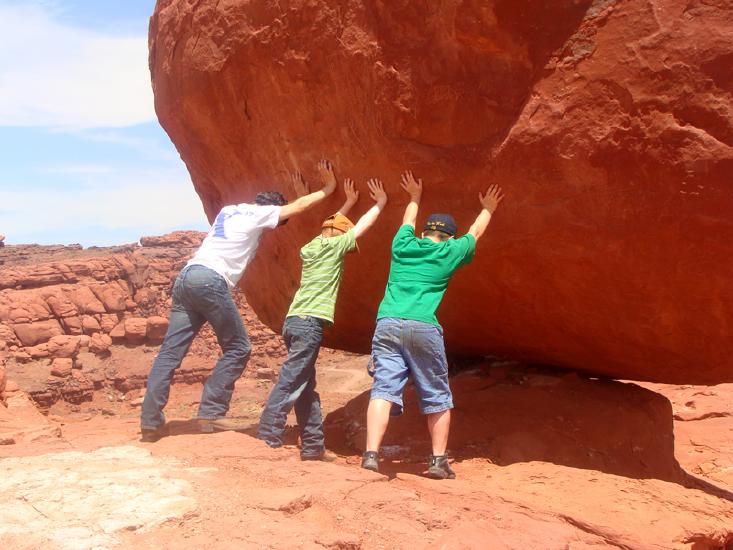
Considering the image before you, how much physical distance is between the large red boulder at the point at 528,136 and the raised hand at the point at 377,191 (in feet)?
0.25

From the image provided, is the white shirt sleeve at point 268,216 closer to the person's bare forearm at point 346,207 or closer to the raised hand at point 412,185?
the person's bare forearm at point 346,207

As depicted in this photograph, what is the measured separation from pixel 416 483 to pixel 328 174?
1.89 m

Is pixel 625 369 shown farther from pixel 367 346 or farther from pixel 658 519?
pixel 367 346

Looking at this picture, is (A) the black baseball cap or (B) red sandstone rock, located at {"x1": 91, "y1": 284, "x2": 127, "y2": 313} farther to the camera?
(B) red sandstone rock, located at {"x1": 91, "y1": 284, "x2": 127, "y2": 313}

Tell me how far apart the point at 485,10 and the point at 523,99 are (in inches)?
17.6

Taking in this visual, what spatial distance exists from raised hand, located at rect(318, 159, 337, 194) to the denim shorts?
1.05m

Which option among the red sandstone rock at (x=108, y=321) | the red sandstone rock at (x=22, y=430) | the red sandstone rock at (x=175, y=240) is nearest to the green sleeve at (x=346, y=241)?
the red sandstone rock at (x=22, y=430)

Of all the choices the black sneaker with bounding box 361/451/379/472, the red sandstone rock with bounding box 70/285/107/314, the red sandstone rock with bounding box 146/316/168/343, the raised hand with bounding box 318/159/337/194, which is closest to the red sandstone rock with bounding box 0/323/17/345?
the red sandstone rock with bounding box 70/285/107/314

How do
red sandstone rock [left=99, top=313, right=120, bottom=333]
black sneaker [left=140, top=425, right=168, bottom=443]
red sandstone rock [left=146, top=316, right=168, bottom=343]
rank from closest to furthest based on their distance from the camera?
black sneaker [left=140, top=425, right=168, bottom=443] → red sandstone rock [left=146, top=316, right=168, bottom=343] → red sandstone rock [left=99, top=313, right=120, bottom=333]

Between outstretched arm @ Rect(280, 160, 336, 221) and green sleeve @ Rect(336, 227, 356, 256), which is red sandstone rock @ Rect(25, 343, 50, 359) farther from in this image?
green sleeve @ Rect(336, 227, 356, 256)

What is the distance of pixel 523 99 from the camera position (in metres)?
3.48

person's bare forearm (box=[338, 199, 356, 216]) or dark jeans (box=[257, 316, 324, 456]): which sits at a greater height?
person's bare forearm (box=[338, 199, 356, 216])

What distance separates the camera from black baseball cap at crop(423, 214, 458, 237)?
3678 mm

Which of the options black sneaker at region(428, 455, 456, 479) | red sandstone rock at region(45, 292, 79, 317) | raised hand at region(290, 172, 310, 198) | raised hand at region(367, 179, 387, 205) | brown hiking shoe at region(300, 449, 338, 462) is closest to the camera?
black sneaker at region(428, 455, 456, 479)
